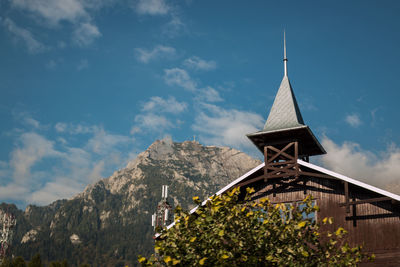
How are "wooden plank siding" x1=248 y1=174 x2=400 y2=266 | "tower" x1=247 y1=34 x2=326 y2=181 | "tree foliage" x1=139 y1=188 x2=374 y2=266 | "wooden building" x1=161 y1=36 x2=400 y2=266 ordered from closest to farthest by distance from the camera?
"tree foliage" x1=139 y1=188 x2=374 y2=266 → "wooden plank siding" x1=248 y1=174 x2=400 y2=266 → "wooden building" x1=161 y1=36 x2=400 y2=266 → "tower" x1=247 y1=34 x2=326 y2=181

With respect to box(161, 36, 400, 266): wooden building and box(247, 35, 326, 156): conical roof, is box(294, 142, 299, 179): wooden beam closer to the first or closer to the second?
box(161, 36, 400, 266): wooden building

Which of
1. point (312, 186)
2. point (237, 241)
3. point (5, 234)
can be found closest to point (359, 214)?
point (312, 186)

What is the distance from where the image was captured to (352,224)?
22.8 m

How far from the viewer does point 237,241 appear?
14.0m

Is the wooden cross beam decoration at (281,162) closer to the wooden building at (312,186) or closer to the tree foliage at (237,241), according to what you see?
the wooden building at (312,186)

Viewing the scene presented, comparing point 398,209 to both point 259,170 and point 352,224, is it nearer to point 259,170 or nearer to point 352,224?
point 352,224

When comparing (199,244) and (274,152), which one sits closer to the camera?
(199,244)

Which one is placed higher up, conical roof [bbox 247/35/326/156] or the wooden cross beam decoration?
conical roof [bbox 247/35/326/156]

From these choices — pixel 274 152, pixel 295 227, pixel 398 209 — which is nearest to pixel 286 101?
pixel 274 152

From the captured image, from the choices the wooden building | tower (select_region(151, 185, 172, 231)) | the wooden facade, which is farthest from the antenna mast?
the wooden facade

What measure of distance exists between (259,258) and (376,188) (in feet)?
31.7

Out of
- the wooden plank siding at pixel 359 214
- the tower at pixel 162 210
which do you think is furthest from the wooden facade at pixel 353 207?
the tower at pixel 162 210

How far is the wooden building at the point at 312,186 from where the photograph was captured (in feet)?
72.3

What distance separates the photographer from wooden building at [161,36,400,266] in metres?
22.0
